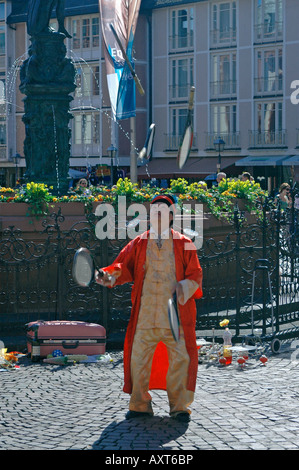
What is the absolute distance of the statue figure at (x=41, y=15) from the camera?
1366 cm

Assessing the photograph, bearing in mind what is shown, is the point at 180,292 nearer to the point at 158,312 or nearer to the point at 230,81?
the point at 158,312

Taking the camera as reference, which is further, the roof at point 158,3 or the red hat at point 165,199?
the roof at point 158,3

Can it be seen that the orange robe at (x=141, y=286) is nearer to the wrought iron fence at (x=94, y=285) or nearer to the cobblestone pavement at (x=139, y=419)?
the cobblestone pavement at (x=139, y=419)

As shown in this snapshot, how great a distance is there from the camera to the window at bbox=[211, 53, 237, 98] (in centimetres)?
4606

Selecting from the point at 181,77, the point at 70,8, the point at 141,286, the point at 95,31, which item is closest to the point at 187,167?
the point at 181,77

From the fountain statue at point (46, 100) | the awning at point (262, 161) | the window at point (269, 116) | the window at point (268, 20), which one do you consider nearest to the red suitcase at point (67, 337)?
the fountain statue at point (46, 100)

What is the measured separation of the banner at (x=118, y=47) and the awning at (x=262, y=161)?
77.2 ft

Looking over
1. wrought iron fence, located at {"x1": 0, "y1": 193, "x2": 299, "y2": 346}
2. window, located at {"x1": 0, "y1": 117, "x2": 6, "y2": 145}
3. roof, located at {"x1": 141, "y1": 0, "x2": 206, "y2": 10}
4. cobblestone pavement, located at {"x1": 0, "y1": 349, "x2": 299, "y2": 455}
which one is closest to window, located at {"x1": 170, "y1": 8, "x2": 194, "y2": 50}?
roof, located at {"x1": 141, "y1": 0, "x2": 206, "y2": 10}

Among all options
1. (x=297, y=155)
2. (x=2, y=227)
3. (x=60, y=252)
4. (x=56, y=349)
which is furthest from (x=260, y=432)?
(x=297, y=155)

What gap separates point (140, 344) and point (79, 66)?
4542 centimetres

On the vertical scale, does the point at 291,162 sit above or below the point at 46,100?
below

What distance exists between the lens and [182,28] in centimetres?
4759

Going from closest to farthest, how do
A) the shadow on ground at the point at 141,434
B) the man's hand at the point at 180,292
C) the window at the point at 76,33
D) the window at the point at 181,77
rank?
the shadow on ground at the point at 141,434 → the man's hand at the point at 180,292 → the window at the point at 181,77 → the window at the point at 76,33

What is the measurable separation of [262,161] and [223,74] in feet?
19.5
